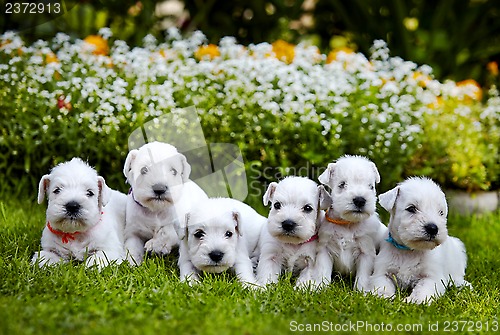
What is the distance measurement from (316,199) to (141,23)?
24.0 feet

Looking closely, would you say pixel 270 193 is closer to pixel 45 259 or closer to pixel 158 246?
pixel 158 246

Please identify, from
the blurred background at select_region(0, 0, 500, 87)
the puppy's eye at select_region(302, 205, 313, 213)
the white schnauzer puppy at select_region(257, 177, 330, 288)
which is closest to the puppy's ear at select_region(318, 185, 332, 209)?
the white schnauzer puppy at select_region(257, 177, 330, 288)

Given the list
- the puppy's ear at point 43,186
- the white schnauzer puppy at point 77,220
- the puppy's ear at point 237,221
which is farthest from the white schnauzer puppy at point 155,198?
the puppy's ear at point 43,186

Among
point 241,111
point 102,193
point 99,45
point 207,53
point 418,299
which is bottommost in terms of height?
point 418,299

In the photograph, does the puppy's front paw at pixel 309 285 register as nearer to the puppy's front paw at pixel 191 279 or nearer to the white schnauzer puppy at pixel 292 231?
the white schnauzer puppy at pixel 292 231

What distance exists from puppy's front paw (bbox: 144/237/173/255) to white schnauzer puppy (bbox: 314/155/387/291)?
141cm

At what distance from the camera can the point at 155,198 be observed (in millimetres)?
6020

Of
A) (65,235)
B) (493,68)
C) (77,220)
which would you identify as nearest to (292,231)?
(77,220)

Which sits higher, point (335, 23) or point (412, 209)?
point (335, 23)

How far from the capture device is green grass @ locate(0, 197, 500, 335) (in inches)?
182

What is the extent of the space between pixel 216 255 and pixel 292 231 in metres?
0.67

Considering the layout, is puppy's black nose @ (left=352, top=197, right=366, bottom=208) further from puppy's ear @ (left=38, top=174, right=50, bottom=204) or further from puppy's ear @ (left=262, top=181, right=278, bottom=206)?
puppy's ear @ (left=38, top=174, right=50, bottom=204)

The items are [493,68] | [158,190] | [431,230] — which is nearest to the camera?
[431,230]

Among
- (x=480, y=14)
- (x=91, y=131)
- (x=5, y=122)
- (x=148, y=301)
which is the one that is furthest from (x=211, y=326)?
(x=480, y=14)
